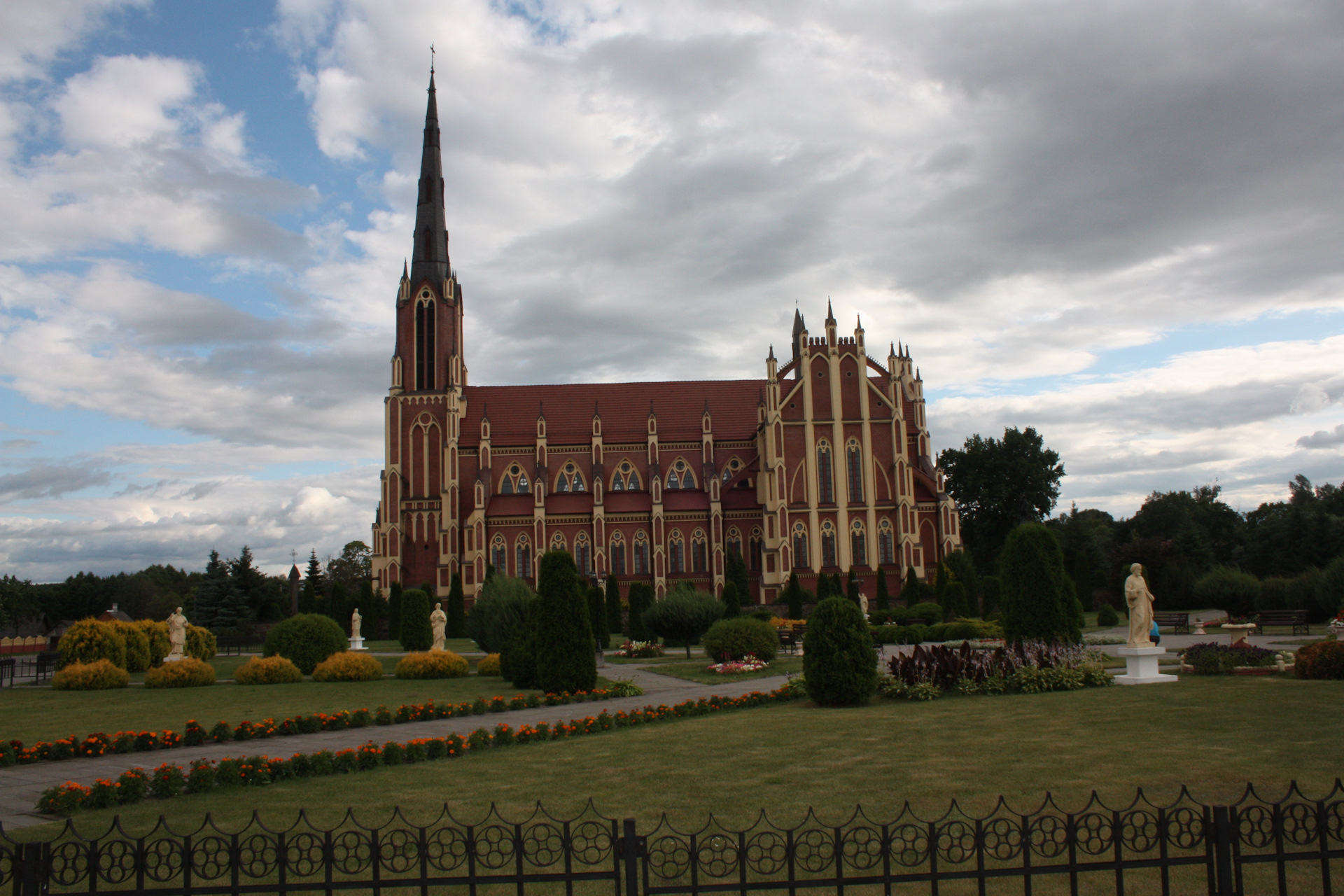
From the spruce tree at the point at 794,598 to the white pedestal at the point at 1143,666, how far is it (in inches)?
1215

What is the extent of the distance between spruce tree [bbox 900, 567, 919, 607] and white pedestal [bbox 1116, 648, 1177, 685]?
3399cm

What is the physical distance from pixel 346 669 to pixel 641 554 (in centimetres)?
3379

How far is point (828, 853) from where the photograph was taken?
23.6 feet

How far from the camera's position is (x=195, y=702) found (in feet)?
65.5

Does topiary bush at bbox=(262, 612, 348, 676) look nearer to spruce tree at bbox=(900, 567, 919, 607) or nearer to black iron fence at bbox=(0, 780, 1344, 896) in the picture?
black iron fence at bbox=(0, 780, 1344, 896)

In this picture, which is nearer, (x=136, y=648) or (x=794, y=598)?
(x=136, y=648)

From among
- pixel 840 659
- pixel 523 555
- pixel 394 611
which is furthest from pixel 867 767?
pixel 523 555

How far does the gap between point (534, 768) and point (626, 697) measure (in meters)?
7.86

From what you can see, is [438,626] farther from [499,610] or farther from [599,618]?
[599,618]

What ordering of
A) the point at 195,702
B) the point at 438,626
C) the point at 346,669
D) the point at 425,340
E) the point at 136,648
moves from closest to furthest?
the point at 195,702 < the point at 346,669 < the point at 136,648 < the point at 438,626 < the point at 425,340

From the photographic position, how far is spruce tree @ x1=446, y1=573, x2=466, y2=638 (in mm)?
48562

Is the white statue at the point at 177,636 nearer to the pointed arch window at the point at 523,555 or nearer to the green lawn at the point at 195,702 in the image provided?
the green lawn at the point at 195,702

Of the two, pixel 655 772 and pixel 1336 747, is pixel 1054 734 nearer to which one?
pixel 1336 747

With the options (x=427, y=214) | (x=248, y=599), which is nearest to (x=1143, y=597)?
(x=427, y=214)
